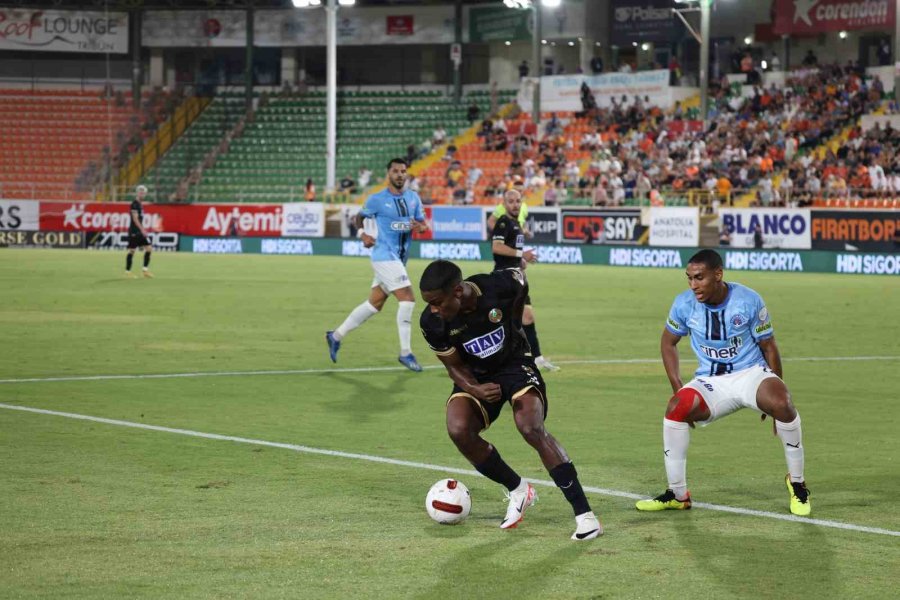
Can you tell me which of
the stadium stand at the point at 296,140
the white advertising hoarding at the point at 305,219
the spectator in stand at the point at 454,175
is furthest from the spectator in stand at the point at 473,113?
the white advertising hoarding at the point at 305,219

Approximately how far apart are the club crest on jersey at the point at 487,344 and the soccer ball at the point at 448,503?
77cm

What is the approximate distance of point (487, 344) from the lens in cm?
796

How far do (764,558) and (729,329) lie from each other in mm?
1732

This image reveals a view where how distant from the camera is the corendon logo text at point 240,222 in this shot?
52938 mm

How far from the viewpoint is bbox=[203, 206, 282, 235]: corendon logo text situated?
52.9m

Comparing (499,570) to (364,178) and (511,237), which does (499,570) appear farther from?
(364,178)

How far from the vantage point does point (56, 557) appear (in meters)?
7.06

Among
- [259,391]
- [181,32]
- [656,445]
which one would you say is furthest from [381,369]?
[181,32]

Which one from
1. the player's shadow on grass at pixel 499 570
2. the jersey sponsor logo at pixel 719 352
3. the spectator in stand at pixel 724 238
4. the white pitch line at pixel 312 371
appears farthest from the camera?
the spectator in stand at pixel 724 238

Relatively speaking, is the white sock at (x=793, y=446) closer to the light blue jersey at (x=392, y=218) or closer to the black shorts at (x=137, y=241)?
the light blue jersey at (x=392, y=218)

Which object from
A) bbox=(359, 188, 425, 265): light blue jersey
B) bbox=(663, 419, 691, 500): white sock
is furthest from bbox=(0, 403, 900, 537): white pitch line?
bbox=(359, 188, 425, 265): light blue jersey

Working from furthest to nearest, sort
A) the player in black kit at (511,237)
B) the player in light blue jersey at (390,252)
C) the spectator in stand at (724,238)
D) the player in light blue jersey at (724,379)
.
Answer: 1. the spectator in stand at (724,238)
2. the player in light blue jersey at (390,252)
3. the player in black kit at (511,237)
4. the player in light blue jersey at (724,379)

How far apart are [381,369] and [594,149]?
37734 millimetres

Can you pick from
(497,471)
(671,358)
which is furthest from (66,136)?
(497,471)
